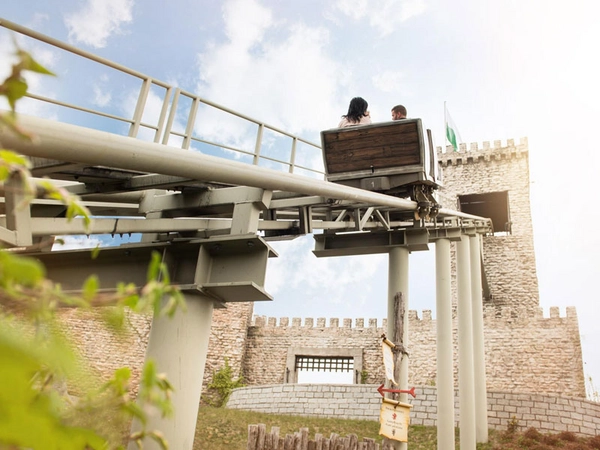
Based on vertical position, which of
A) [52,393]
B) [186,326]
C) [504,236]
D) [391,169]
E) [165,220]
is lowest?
[52,393]

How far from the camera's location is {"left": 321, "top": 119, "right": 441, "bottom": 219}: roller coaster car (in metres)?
8.85

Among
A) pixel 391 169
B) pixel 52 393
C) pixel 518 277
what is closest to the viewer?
pixel 52 393

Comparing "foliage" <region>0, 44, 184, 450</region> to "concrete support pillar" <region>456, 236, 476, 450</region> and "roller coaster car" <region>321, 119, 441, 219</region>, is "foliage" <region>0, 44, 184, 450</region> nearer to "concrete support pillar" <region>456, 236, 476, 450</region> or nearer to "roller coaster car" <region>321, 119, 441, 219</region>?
"roller coaster car" <region>321, 119, 441, 219</region>

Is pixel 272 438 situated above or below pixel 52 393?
below

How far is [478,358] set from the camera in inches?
633

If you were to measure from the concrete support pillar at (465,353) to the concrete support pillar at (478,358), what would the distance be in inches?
60.4

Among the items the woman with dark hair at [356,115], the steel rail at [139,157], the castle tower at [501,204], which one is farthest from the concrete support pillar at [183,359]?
the castle tower at [501,204]

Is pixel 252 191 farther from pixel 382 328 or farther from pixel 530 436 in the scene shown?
pixel 382 328

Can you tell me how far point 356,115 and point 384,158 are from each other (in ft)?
2.88

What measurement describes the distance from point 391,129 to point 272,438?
517 centimetres

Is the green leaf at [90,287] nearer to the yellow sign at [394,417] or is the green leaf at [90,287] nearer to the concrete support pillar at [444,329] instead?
the yellow sign at [394,417]

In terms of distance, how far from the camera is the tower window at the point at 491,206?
109 ft

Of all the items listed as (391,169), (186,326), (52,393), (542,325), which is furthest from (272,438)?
(542,325)

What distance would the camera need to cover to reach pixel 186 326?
6.65 metres
